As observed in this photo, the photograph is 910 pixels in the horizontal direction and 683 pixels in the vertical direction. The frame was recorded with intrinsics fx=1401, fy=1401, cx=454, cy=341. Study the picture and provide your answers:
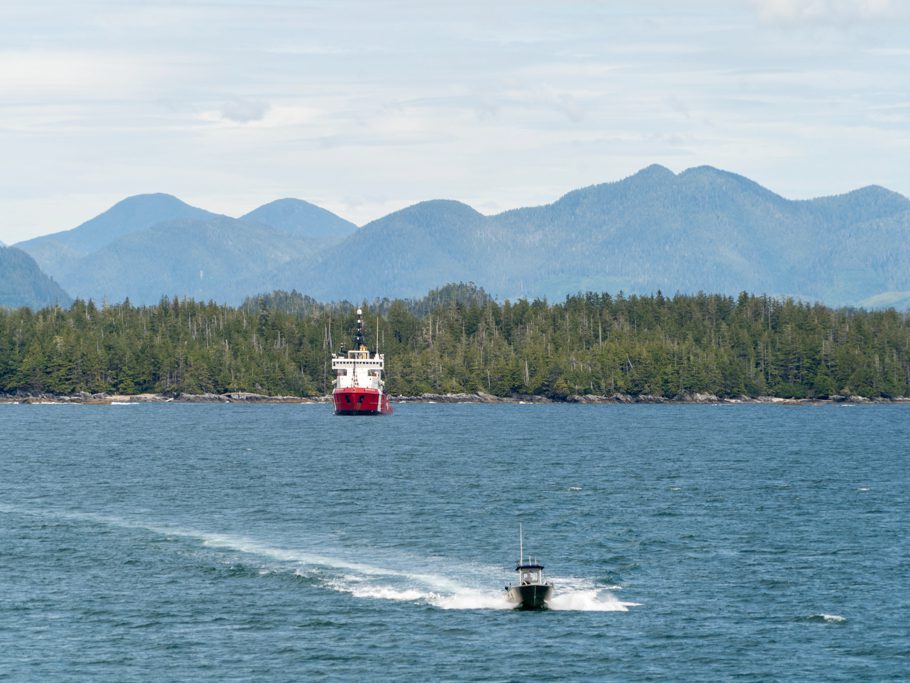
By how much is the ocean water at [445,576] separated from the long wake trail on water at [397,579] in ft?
0.82

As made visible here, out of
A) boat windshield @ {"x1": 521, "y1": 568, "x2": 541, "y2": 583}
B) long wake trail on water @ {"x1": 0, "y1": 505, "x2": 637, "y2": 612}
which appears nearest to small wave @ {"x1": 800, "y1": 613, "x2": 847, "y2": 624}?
long wake trail on water @ {"x1": 0, "y1": 505, "x2": 637, "y2": 612}

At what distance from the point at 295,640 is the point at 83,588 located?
18525 mm

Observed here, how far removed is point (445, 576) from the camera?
277 feet

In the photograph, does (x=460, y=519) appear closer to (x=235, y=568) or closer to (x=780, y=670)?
(x=235, y=568)

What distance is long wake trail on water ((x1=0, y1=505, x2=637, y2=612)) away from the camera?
77250mm

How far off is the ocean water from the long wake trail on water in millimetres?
250

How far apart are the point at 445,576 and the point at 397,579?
291 centimetres

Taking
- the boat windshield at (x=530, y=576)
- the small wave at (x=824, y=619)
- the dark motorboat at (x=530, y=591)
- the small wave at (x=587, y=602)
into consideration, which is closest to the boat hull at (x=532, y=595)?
the dark motorboat at (x=530, y=591)

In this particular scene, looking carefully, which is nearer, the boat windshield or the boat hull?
the boat hull

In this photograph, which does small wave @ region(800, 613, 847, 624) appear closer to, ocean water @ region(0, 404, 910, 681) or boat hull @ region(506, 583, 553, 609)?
ocean water @ region(0, 404, 910, 681)

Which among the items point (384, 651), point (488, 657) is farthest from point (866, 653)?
point (384, 651)

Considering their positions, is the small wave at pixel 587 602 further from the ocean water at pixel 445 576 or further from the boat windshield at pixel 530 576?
the boat windshield at pixel 530 576

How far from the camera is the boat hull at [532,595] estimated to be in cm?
7550

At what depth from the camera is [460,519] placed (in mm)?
111000
